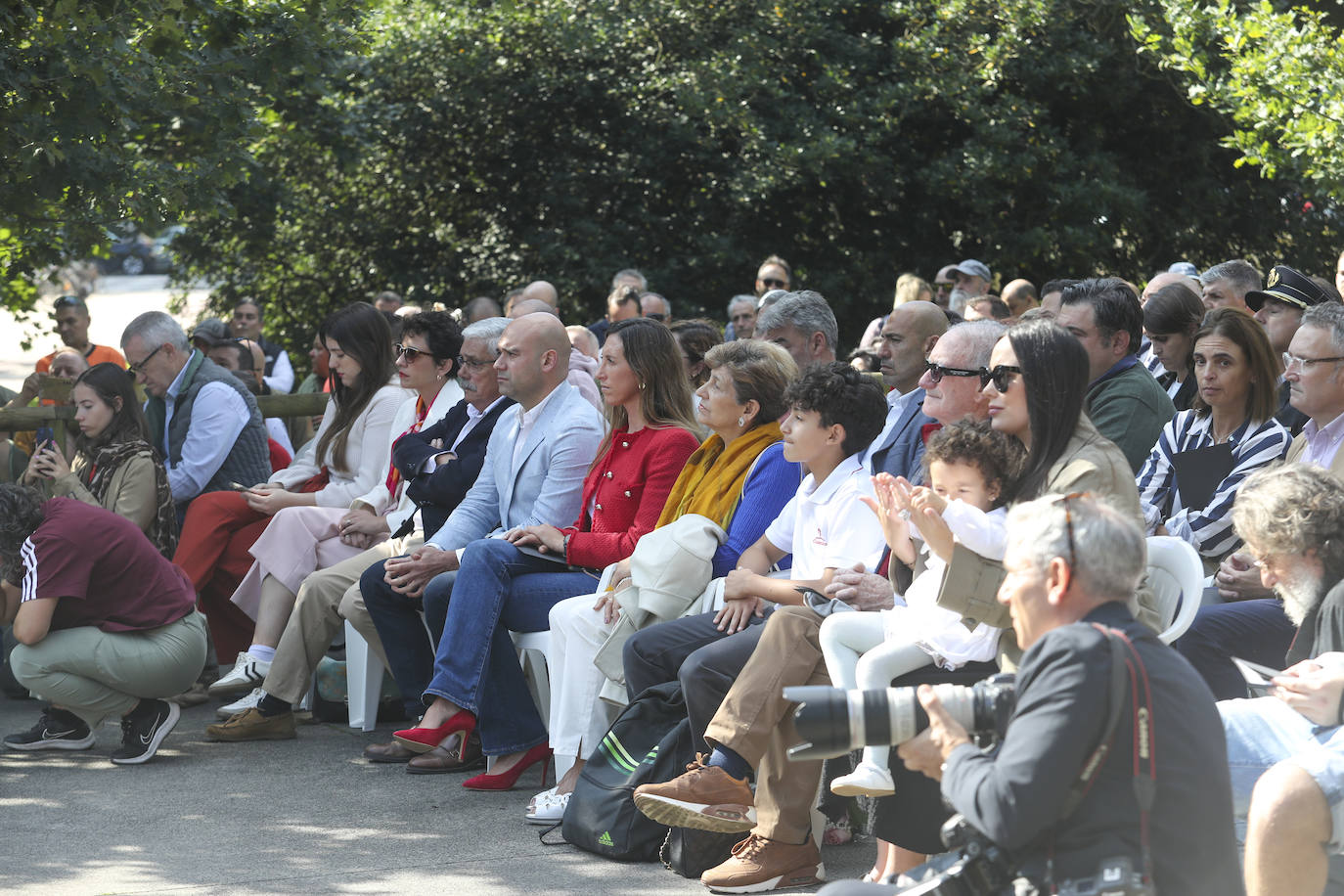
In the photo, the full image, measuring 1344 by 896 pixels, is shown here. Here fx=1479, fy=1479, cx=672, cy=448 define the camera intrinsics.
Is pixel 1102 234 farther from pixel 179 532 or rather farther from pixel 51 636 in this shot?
pixel 51 636

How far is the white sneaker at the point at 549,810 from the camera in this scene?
17.4 ft

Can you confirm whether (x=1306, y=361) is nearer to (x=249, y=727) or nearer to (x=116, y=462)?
(x=249, y=727)

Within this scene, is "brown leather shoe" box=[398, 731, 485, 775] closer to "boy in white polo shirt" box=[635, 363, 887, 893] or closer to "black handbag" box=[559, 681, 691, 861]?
"black handbag" box=[559, 681, 691, 861]

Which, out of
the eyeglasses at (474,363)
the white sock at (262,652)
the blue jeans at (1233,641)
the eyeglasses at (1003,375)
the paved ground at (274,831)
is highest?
the eyeglasses at (474,363)

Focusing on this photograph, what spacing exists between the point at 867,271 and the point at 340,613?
9.46m

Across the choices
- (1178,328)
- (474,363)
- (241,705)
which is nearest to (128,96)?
(474,363)

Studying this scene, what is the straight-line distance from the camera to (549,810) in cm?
532

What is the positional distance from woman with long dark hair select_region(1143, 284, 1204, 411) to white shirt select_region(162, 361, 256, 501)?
468 centimetres

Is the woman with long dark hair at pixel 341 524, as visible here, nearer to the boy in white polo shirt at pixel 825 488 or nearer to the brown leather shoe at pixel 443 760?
the brown leather shoe at pixel 443 760

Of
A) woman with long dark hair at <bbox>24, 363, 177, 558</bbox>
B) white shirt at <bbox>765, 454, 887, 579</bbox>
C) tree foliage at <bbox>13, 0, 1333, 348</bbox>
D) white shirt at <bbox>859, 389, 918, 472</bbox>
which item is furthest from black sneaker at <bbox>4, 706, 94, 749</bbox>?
tree foliage at <bbox>13, 0, 1333, 348</bbox>

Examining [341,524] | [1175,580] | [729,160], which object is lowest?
[341,524]

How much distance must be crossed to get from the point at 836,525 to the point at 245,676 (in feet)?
10.7

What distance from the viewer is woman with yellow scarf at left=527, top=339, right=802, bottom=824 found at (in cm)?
541

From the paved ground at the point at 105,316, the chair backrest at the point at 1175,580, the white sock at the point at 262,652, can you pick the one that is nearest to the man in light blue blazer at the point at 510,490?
the white sock at the point at 262,652
